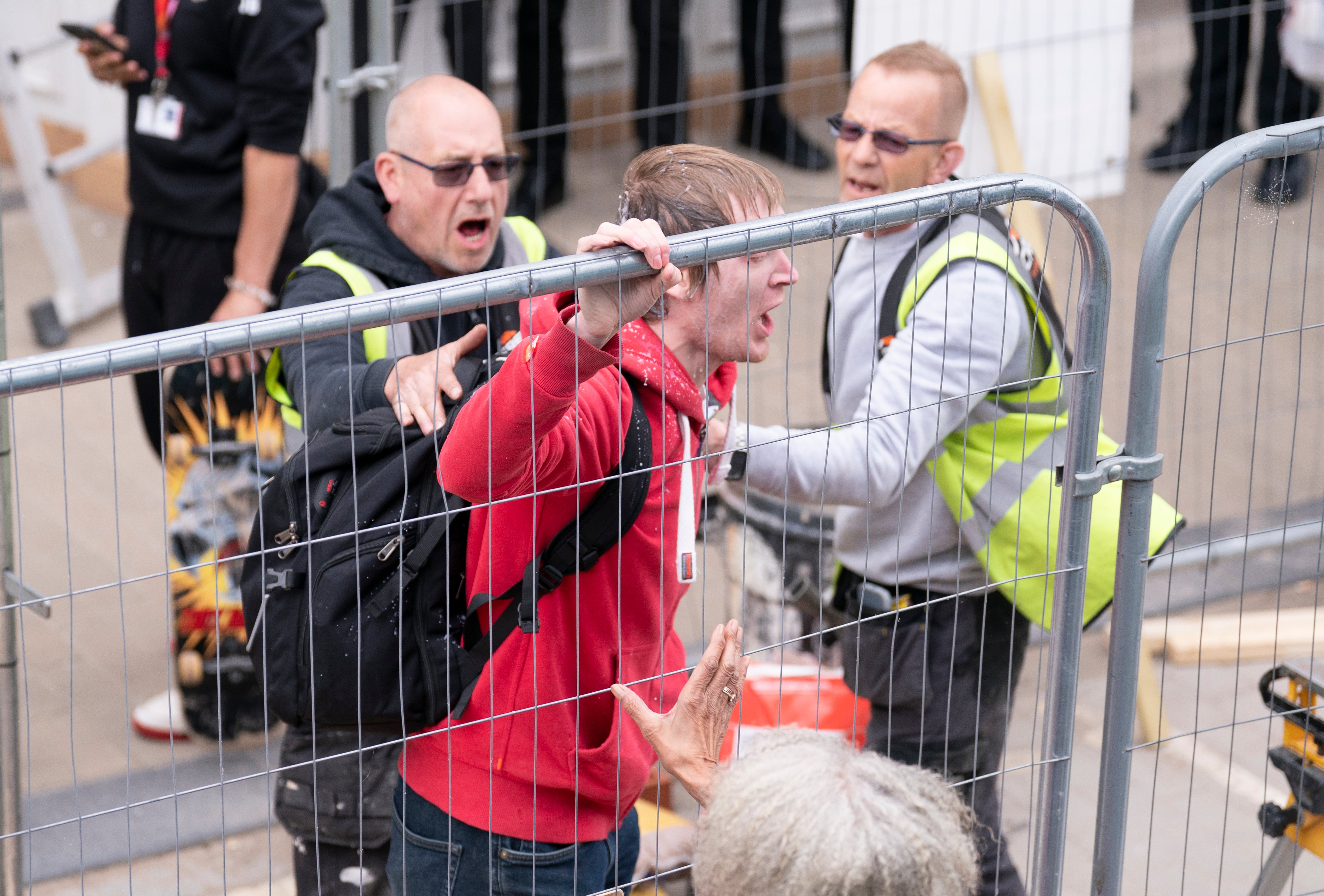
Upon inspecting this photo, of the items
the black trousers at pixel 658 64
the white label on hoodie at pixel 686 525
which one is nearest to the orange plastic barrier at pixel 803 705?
the white label on hoodie at pixel 686 525

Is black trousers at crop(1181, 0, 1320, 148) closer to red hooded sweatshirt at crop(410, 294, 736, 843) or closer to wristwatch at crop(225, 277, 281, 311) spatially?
wristwatch at crop(225, 277, 281, 311)

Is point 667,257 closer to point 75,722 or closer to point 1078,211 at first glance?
point 1078,211

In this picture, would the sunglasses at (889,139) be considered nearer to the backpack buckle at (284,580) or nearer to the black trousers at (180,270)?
the backpack buckle at (284,580)

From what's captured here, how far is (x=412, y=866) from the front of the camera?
7.45 feet

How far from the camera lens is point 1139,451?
2.29m

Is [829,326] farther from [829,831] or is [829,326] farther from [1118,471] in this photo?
[829,831]

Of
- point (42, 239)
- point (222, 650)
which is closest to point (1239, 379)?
point (222, 650)

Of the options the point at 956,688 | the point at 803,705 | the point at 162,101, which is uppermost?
the point at 162,101

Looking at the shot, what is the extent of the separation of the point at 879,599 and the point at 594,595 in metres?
0.86

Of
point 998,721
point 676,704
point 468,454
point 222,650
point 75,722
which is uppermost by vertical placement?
point 468,454

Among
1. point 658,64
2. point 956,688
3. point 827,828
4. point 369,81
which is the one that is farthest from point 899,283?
point 658,64

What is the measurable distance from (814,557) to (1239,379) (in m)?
2.83

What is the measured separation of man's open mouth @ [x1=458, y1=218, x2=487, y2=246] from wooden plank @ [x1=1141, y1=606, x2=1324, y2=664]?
2.40 meters

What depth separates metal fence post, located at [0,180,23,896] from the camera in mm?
2611
